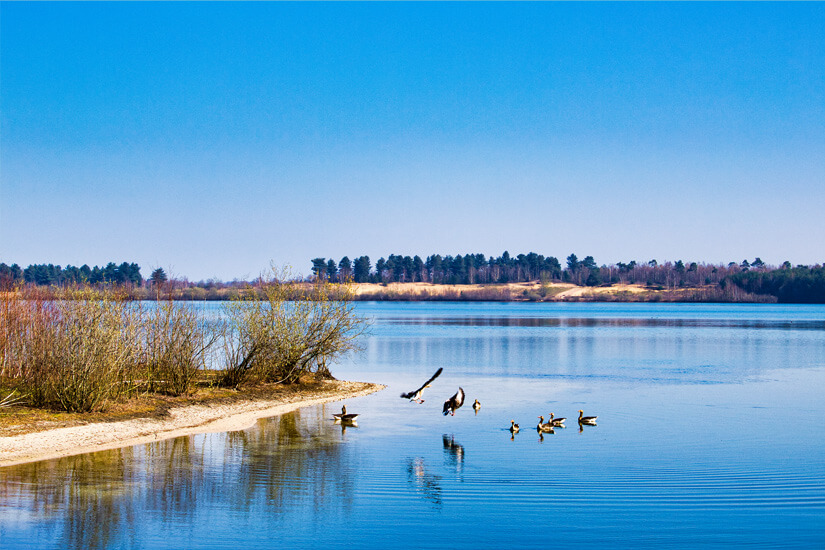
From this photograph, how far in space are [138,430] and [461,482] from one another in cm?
727

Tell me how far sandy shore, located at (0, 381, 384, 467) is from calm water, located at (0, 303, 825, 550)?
613 millimetres

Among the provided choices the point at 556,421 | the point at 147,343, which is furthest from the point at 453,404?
the point at 147,343

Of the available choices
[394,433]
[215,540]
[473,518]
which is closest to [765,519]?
[473,518]

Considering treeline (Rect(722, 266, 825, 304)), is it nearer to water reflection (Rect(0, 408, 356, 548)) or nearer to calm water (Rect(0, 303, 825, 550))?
calm water (Rect(0, 303, 825, 550))

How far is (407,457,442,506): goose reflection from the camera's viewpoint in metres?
12.0

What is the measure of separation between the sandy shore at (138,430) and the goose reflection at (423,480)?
17.0ft

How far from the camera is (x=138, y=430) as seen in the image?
16.3 metres

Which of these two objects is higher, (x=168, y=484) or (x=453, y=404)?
(x=453, y=404)

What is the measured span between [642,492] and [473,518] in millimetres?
3031

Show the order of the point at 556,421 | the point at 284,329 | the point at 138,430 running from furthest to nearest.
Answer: the point at 284,329
the point at 556,421
the point at 138,430

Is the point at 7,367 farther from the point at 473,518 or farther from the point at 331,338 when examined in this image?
the point at 473,518

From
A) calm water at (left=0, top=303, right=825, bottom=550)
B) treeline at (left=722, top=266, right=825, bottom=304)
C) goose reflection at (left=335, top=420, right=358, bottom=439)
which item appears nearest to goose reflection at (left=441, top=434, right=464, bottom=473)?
calm water at (left=0, top=303, right=825, bottom=550)

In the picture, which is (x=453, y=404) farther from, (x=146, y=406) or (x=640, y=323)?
(x=640, y=323)

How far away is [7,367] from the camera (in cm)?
1972
